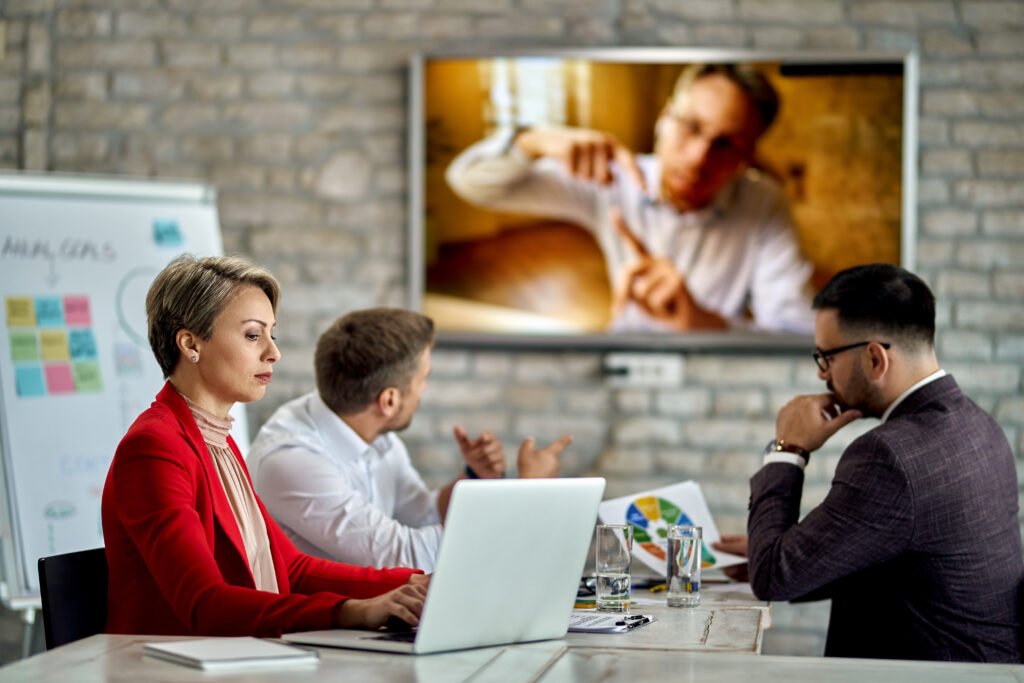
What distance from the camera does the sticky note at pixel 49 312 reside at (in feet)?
11.9

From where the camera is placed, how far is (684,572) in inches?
87.9

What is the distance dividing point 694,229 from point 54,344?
202 centimetres

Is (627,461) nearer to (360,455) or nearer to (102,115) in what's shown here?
(360,455)

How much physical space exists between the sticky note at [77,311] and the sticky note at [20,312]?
10cm

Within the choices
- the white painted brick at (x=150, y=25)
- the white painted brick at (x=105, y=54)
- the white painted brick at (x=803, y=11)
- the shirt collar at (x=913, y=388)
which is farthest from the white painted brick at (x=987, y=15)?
the white painted brick at (x=105, y=54)

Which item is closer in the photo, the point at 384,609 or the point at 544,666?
the point at 544,666

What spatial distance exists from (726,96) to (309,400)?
1.99 meters

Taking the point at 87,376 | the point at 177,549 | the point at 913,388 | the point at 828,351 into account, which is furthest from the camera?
the point at 87,376

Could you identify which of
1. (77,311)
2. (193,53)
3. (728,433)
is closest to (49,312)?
(77,311)

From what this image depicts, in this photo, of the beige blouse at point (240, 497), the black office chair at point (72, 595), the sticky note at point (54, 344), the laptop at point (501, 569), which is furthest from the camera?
the sticky note at point (54, 344)

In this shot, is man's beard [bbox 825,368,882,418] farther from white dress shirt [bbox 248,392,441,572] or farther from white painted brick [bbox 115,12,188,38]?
white painted brick [bbox 115,12,188,38]

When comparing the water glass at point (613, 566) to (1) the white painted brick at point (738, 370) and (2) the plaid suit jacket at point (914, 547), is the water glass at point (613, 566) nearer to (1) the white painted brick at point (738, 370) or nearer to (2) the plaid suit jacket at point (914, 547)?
(2) the plaid suit jacket at point (914, 547)

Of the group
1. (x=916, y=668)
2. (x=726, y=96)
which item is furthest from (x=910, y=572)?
(x=726, y=96)

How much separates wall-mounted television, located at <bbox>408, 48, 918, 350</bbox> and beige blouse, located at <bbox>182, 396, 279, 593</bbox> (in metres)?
2.18
